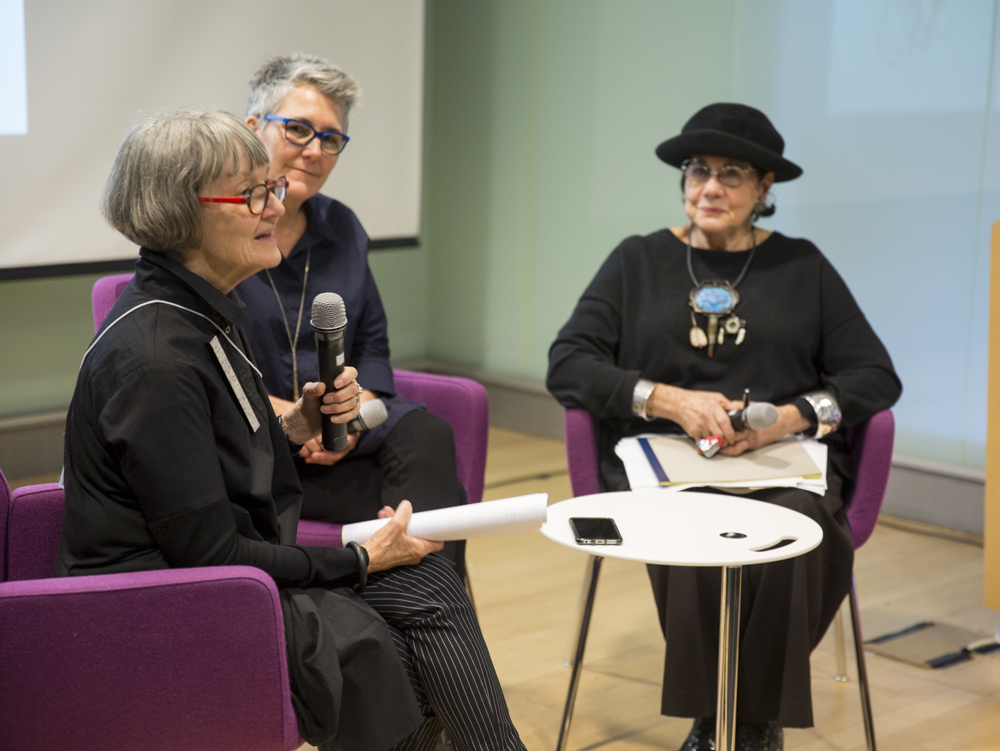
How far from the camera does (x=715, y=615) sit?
2.37 meters

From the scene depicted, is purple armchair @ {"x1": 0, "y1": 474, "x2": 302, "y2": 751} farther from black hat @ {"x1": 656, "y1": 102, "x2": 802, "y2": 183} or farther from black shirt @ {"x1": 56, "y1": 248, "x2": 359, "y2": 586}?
black hat @ {"x1": 656, "y1": 102, "x2": 802, "y2": 183}

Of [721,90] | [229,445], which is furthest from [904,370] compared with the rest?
[229,445]

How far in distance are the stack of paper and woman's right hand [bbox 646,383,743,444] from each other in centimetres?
5

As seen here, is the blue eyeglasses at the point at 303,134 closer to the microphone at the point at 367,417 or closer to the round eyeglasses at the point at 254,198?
the microphone at the point at 367,417

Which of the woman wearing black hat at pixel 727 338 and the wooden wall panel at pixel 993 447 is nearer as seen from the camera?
the woman wearing black hat at pixel 727 338

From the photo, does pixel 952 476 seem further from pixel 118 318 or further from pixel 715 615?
pixel 118 318

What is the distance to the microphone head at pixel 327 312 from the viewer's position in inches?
75.7

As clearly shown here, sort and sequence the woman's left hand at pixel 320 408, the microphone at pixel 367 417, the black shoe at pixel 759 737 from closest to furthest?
the woman's left hand at pixel 320 408 < the black shoe at pixel 759 737 < the microphone at pixel 367 417

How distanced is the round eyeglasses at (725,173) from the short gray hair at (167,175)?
134 cm

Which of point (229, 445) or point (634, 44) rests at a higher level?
point (634, 44)

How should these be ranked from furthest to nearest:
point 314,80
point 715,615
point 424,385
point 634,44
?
1. point 634,44
2. point 424,385
3. point 314,80
4. point 715,615

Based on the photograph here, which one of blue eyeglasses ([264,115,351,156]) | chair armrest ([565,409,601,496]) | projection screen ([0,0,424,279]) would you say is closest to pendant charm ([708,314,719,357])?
chair armrest ([565,409,601,496])

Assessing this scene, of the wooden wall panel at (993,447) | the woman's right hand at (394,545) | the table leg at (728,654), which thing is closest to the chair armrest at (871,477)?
the wooden wall panel at (993,447)

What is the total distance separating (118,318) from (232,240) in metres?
0.20
